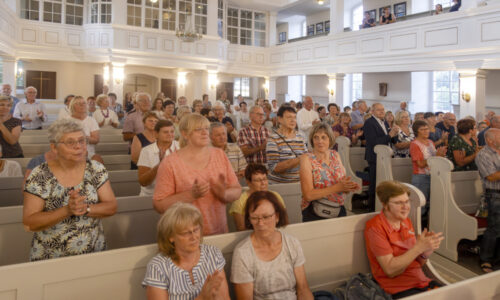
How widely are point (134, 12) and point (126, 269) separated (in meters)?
13.9

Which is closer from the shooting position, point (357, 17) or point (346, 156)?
point (346, 156)

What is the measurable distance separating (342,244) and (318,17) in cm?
1819

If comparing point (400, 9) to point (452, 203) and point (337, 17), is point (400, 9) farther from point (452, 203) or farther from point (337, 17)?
point (452, 203)

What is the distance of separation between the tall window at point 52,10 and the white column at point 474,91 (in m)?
13.2

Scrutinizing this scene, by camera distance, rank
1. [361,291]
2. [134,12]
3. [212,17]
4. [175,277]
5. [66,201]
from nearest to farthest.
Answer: [175,277]
[66,201]
[361,291]
[134,12]
[212,17]

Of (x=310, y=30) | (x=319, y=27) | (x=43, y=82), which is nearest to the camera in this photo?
(x=43, y=82)

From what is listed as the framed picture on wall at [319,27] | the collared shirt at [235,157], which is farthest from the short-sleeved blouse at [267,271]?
the framed picture on wall at [319,27]

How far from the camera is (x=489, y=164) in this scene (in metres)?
3.99

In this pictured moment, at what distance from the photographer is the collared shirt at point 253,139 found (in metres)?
4.45

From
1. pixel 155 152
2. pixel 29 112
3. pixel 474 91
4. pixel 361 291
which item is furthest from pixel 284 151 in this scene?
pixel 474 91

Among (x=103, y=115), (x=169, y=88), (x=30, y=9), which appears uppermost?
(x=30, y=9)

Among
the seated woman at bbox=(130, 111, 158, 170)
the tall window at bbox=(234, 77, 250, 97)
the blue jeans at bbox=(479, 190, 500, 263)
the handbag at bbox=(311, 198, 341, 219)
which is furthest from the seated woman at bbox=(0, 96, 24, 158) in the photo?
the tall window at bbox=(234, 77, 250, 97)

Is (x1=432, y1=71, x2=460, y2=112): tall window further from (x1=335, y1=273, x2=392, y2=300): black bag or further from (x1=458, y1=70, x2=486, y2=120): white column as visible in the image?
(x1=335, y1=273, x2=392, y2=300): black bag

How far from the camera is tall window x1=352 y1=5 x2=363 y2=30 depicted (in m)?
17.3
